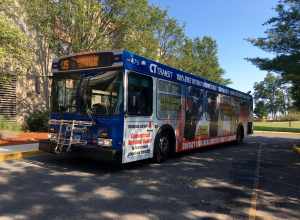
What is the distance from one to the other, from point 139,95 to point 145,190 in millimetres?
2875

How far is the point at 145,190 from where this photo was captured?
7.59 meters

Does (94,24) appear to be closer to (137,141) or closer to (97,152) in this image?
(137,141)

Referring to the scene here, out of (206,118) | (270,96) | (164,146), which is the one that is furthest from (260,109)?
(164,146)

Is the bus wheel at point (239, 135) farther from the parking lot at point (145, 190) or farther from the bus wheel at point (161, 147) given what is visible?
the bus wheel at point (161, 147)

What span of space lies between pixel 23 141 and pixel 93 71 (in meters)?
6.32

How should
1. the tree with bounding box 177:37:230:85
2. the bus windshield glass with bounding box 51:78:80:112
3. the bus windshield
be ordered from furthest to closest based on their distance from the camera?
the tree with bounding box 177:37:230:85 → the bus windshield glass with bounding box 51:78:80:112 → the bus windshield

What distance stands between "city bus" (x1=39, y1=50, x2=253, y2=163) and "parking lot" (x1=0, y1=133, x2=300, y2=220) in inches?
24.6

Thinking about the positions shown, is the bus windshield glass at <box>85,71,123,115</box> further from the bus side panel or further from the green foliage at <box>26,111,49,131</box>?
the green foliage at <box>26,111,49,131</box>

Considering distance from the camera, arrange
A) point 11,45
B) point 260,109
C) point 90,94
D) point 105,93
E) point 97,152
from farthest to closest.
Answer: point 260,109 → point 11,45 → point 90,94 → point 105,93 → point 97,152

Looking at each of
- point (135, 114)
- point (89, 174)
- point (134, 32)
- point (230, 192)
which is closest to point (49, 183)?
point (89, 174)

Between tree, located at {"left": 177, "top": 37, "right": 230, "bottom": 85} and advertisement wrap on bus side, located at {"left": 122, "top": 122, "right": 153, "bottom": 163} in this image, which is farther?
tree, located at {"left": 177, "top": 37, "right": 230, "bottom": 85}

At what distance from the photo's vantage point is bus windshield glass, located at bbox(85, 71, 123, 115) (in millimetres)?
9016

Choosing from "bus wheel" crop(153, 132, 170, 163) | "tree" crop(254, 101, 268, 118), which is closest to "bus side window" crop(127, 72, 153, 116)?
"bus wheel" crop(153, 132, 170, 163)

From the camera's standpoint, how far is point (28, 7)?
17.5 metres
